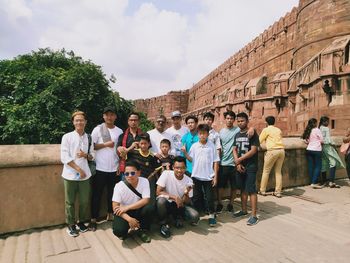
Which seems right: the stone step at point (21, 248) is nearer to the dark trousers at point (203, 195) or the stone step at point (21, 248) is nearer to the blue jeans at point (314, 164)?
the dark trousers at point (203, 195)

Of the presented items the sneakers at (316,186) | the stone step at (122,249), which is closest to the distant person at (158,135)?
the stone step at (122,249)

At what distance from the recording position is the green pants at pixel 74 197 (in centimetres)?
334

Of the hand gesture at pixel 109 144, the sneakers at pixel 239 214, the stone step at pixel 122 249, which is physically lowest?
the stone step at pixel 122 249

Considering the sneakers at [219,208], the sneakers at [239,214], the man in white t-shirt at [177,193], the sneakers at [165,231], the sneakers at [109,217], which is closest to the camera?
the sneakers at [165,231]

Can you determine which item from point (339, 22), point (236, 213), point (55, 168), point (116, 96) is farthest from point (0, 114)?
point (339, 22)

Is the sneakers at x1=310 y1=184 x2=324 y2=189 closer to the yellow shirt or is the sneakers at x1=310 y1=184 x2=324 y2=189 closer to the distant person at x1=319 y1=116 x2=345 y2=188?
the distant person at x1=319 y1=116 x2=345 y2=188

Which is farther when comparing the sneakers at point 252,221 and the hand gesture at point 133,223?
the sneakers at point 252,221

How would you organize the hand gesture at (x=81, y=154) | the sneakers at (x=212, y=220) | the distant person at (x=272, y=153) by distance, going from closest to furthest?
the hand gesture at (x=81, y=154) → the sneakers at (x=212, y=220) → the distant person at (x=272, y=153)

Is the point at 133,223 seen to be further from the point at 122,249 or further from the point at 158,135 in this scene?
the point at 158,135

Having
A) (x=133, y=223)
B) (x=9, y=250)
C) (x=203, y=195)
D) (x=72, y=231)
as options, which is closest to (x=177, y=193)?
(x=203, y=195)

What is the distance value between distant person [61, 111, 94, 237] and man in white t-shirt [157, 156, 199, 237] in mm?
896

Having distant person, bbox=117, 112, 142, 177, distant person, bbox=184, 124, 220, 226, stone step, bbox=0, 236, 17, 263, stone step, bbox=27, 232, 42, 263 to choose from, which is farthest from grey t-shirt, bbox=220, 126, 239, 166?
stone step, bbox=0, 236, 17, 263

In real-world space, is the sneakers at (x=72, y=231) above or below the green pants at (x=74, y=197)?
below

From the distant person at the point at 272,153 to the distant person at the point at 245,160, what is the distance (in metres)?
1.06
